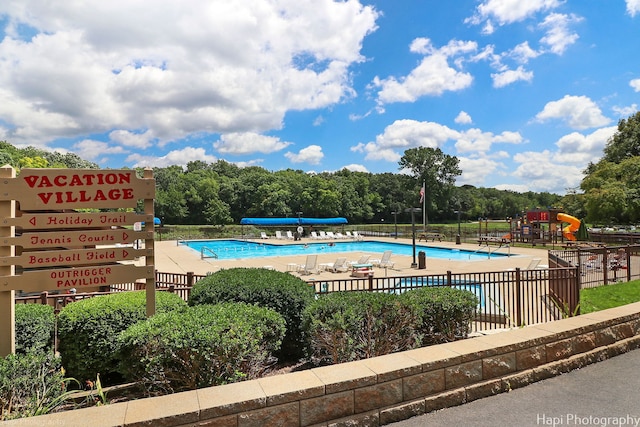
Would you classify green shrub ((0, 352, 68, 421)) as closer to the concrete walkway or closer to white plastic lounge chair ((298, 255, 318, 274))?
the concrete walkway

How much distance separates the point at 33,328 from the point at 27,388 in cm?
151

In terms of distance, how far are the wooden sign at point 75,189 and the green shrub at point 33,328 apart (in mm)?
1262

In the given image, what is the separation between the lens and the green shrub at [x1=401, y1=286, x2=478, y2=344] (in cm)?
485

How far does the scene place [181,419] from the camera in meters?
2.59

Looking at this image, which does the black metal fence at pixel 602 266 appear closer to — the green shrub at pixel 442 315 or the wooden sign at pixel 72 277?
the green shrub at pixel 442 315

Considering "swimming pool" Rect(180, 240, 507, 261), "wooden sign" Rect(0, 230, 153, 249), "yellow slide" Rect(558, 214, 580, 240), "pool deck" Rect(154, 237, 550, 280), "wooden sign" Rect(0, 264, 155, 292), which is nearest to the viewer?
"wooden sign" Rect(0, 264, 155, 292)

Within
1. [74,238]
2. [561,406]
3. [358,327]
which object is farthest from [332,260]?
→ [561,406]

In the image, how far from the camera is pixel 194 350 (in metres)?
3.36

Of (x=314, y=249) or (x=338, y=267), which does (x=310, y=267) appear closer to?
(x=338, y=267)

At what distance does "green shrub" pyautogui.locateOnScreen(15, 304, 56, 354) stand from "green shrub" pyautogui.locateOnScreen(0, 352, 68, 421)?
987 mm

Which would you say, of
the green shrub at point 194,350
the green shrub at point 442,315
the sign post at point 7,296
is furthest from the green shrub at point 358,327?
the sign post at point 7,296

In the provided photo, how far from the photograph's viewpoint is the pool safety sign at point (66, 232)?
13.5 ft

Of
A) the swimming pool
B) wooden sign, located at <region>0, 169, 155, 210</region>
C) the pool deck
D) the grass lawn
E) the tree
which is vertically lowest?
the swimming pool

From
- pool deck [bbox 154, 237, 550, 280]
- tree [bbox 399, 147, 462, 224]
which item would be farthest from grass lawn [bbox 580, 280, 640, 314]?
tree [bbox 399, 147, 462, 224]
